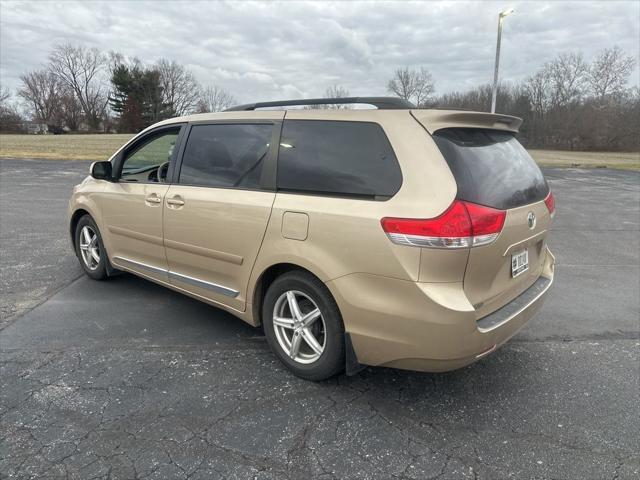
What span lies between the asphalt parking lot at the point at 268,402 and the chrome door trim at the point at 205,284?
16.8 inches

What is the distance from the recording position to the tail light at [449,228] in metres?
2.30

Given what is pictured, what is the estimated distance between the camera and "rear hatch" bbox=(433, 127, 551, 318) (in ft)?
7.99

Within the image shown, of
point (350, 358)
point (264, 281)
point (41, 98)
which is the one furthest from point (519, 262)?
point (41, 98)

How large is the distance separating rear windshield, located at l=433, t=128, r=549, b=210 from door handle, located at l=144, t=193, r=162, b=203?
2359mm

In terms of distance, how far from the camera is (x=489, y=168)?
2.64 metres

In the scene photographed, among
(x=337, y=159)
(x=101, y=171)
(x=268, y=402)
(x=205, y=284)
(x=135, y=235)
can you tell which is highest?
(x=337, y=159)

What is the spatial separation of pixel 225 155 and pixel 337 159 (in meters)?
1.06

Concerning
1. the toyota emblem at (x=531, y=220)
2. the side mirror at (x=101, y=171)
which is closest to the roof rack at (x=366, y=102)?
the toyota emblem at (x=531, y=220)

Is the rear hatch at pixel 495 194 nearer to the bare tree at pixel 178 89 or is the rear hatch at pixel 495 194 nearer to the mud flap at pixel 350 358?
the mud flap at pixel 350 358

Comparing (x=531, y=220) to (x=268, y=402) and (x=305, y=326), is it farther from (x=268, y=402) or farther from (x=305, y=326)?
(x=268, y=402)

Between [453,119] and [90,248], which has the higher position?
[453,119]

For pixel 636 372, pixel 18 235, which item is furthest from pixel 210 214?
pixel 18 235

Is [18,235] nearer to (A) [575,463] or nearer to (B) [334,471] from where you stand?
(B) [334,471]

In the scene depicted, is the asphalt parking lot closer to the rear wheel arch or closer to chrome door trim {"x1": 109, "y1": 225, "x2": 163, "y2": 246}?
the rear wheel arch
